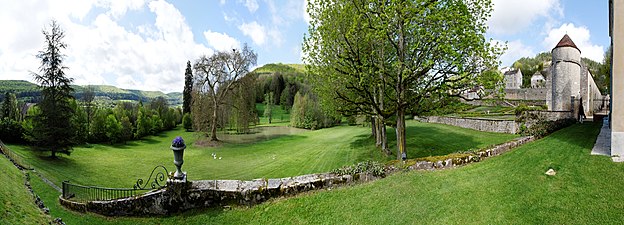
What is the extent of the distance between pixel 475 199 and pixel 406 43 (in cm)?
909

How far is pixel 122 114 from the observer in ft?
143

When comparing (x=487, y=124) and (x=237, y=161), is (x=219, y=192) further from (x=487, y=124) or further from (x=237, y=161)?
(x=487, y=124)

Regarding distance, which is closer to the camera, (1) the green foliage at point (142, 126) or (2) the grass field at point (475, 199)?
(2) the grass field at point (475, 199)

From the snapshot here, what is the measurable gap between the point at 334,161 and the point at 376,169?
9654 mm

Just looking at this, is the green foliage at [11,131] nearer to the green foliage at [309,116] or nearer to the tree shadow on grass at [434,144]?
the tree shadow on grass at [434,144]

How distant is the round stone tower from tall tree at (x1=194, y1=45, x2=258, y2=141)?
91.5ft

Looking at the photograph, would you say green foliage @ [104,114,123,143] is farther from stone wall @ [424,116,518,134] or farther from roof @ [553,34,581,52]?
roof @ [553,34,581,52]

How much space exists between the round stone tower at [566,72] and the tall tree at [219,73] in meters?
27.9

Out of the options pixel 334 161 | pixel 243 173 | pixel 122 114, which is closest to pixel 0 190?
pixel 243 173

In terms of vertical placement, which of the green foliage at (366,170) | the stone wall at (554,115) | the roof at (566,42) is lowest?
the green foliage at (366,170)

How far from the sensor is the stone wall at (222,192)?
354 inches

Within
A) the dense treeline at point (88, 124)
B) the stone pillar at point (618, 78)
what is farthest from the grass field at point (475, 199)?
the dense treeline at point (88, 124)

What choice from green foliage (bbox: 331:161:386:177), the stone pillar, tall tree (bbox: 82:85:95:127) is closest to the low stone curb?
green foliage (bbox: 331:161:386:177)

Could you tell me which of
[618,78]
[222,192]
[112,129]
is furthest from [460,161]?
[112,129]
